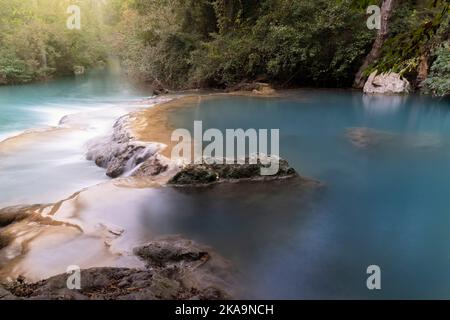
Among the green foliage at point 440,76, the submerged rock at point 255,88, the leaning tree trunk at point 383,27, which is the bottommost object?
the submerged rock at point 255,88

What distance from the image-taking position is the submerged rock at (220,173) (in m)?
7.18

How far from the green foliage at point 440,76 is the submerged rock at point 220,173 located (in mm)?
10637

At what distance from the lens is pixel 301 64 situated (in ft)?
61.7

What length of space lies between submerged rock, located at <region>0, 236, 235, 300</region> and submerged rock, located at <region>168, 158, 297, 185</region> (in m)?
2.14

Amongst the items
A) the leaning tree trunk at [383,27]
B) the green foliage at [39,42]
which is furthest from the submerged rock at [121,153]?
the green foliage at [39,42]

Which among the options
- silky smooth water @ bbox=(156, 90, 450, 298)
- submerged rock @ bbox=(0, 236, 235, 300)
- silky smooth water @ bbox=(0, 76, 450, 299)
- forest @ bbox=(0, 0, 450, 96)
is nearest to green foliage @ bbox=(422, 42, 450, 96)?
forest @ bbox=(0, 0, 450, 96)

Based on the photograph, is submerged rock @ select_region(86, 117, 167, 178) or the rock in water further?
the rock in water

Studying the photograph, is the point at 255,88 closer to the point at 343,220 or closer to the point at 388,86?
the point at 388,86

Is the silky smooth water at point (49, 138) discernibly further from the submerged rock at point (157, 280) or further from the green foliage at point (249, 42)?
the submerged rock at point (157, 280)

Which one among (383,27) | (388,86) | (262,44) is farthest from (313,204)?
(262,44)

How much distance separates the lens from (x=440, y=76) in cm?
1565

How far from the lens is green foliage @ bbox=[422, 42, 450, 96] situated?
15008 mm

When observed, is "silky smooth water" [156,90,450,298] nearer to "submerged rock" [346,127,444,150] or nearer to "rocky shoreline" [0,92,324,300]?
"submerged rock" [346,127,444,150]
